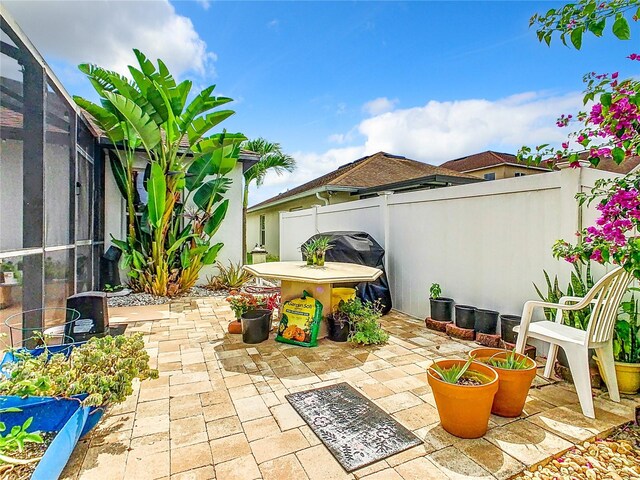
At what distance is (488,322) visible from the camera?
4070mm

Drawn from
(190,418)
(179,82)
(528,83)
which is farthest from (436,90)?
(190,418)

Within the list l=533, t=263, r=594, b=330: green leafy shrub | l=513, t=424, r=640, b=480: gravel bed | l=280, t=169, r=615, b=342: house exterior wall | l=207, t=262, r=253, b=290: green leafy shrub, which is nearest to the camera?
l=513, t=424, r=640, b=480: gravel bed

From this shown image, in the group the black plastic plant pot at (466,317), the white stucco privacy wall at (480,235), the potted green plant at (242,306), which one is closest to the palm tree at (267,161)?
the white stucco privacy wall at (480,235)

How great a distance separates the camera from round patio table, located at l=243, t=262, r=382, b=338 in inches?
140

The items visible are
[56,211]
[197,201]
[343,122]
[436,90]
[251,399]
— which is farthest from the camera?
[343,122]

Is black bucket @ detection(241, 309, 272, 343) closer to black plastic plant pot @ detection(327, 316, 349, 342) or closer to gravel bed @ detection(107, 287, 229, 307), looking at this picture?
black plastic plant pot @ detection(327, 316, 349, 342)

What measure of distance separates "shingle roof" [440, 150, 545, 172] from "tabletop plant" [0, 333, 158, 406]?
69.6 feet

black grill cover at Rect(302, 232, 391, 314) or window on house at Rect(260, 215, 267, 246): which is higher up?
window on house at Rect(260, 215, 267, 246)

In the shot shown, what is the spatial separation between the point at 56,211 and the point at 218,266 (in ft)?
14.6

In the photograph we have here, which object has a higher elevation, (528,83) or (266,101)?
(266,101)

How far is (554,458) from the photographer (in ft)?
6.53

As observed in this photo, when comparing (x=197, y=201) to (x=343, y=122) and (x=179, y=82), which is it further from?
(x=343, y=122)

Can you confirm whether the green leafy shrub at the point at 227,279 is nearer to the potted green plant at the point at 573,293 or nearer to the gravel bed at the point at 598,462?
the potted green plant at the point at 573,293

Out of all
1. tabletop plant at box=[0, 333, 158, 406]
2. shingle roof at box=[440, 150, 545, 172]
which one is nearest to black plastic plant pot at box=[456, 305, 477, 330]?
tabletop plant at box=[0, 333, 158, 406]
